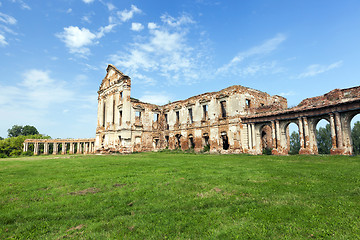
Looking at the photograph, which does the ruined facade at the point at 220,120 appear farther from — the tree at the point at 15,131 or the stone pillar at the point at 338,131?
the tree at the point at 15,131

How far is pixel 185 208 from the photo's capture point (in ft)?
19.0

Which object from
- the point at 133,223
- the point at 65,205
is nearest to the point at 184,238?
the point at 133,223

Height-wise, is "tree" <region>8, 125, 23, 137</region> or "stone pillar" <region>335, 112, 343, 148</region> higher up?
"tree" <region>8, 125, 23, 137</region>

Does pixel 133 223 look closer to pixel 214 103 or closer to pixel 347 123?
pixel 347 123

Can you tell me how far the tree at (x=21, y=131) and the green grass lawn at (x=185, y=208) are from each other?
78.0 m

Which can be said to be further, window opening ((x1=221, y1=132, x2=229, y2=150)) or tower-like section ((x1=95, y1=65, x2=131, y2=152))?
tower-like section ((x1=95, y1=65, x2=131, y2=152))

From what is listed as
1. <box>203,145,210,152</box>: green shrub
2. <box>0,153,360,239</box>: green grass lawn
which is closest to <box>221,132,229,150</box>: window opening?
<box>203,145,210,152</box>: green shrub

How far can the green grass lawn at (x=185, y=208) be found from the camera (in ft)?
14.5

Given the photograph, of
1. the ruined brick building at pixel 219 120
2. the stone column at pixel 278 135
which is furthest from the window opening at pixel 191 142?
the stone column at pixel 278 135

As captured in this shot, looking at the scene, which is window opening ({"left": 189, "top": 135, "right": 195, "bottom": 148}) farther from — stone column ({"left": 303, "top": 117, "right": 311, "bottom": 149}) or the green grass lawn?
the green grass lawn

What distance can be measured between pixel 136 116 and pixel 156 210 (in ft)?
88.8

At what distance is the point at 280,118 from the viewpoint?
2086cm

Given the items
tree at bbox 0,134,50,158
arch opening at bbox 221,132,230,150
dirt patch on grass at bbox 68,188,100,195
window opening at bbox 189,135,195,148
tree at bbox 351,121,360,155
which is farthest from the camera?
tree at bbox 0,134,50,158

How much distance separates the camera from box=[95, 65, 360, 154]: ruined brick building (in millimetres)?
17219
